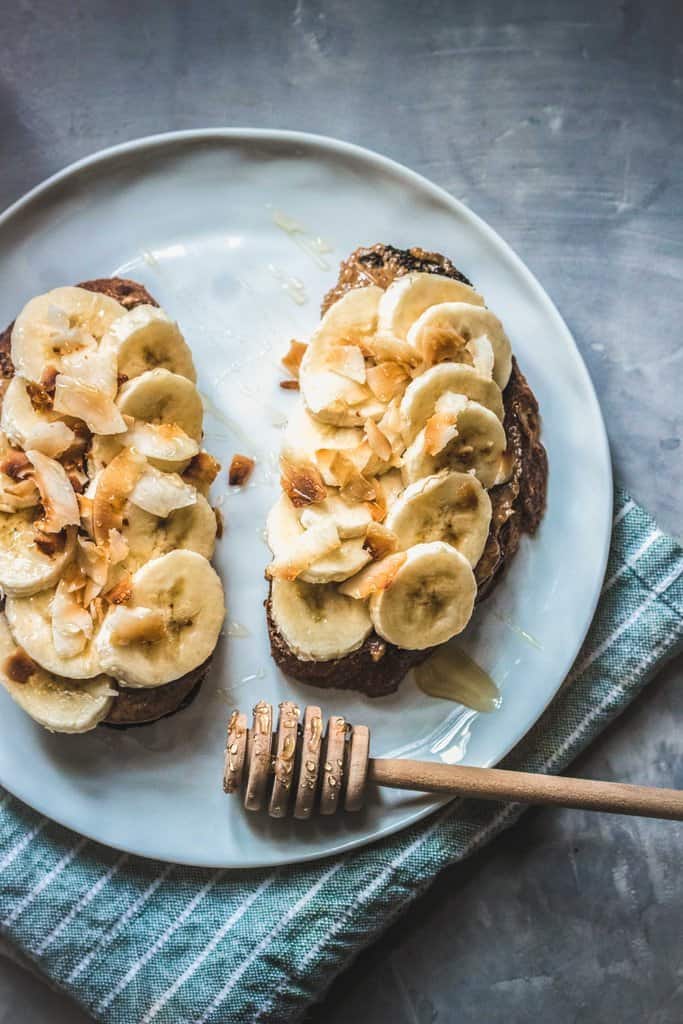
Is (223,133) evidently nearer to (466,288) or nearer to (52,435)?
(466,288)

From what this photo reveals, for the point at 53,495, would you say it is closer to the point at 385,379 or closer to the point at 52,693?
the point at 52,693

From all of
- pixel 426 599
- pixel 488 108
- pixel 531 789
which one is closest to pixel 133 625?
pixel 426 599

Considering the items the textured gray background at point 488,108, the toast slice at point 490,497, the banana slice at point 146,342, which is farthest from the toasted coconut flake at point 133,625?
the textured gray background at point 488,108

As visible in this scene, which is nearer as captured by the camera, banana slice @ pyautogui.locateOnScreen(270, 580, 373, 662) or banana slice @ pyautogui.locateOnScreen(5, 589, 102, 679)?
banana slice @ pyautogui.locateOnScreen(5, 589, 102, 679)

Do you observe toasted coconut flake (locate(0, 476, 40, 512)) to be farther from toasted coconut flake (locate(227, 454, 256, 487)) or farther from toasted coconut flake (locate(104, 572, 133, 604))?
toasted coconut flake (locate(227, 454, 256, 487))

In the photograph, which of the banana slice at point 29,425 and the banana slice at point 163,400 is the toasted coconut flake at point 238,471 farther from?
the banana slice at point 29,425

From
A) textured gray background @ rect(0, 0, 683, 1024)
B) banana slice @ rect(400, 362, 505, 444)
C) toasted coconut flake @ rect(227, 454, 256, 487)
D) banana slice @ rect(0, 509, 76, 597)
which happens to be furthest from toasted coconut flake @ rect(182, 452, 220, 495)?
textured gray background @ rect(0, 0, 683, 1024)
